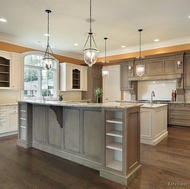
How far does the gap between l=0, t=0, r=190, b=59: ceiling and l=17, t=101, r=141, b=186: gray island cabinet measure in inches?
83.1

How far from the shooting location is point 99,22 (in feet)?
14.0

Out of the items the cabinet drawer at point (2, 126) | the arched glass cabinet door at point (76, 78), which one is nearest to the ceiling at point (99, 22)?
the arched glass cabinet door at point (76, 78)

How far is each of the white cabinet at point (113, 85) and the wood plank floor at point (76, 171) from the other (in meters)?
4.72

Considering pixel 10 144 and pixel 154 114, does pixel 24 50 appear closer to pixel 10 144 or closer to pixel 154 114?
pixel 10 144

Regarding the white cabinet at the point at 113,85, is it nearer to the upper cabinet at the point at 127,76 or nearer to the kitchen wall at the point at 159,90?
the upper cabinet at the point at 127,76

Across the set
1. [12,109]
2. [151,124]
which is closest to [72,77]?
[12,109]

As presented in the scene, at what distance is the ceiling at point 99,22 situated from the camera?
3426 millimetres

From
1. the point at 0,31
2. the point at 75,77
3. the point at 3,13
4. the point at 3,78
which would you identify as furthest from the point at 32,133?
the point at 75,77

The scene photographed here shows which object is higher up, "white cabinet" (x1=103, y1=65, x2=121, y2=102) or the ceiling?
the ceiling

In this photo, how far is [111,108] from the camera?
2.49 m

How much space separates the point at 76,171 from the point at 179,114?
4835 millimetres

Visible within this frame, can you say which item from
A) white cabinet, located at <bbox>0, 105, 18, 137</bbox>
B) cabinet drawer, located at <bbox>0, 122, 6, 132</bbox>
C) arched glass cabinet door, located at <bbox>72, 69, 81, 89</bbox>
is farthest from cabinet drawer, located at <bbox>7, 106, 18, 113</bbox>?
arched glass cabinet door, located at <bbox>72, 69, 81, 89</bbox>

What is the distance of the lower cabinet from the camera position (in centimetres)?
597

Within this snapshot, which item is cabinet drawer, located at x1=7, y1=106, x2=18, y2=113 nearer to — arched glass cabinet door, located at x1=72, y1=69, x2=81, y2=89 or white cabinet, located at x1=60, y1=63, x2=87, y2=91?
white cabinet, located at x1=60, y1=63, x2=87, y2=91
